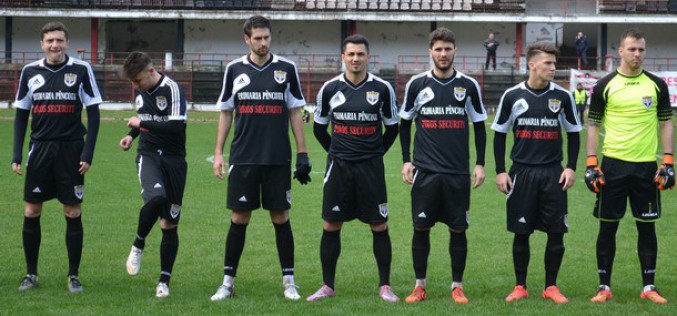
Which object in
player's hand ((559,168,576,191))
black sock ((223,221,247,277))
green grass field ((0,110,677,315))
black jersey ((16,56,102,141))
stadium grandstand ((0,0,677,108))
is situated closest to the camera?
green grass field ((0,110,677,315))

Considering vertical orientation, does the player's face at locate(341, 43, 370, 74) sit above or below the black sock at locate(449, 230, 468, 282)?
above

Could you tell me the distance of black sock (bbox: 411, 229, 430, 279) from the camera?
841 cm

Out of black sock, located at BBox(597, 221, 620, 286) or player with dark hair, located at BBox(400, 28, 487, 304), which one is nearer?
player with dark hair, located at BBox(400, 28, 487, 304)

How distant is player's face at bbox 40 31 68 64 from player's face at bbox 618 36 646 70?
16.2 feet

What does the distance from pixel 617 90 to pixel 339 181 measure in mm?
2539

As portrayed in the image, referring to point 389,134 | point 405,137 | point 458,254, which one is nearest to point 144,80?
point 389,134

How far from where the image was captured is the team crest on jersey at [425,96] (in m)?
8.37

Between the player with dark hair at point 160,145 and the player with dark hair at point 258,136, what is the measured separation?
44cm

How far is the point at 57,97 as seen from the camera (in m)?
8.76

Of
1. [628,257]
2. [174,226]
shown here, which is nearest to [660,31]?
[628,257]

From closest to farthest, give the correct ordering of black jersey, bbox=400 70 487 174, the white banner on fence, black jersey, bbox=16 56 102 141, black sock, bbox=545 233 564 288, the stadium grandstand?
1. black jersey, bbox=400 70 487 174
2. black sock, bbox=545 233 564 288
3. black jersey, bbox=16 56 102 141
4. the white banner on fence
5. the stadium grandstand

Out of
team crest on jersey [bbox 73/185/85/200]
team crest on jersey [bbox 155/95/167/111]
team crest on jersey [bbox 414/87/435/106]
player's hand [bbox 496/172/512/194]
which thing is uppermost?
team crest on jersey [bbox 414/87/435/106]

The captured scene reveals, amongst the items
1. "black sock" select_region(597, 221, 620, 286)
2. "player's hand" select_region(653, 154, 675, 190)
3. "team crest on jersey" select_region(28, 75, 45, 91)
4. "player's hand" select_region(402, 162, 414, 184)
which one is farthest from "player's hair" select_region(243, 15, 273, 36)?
"player's hand" select_region(653, 154, 675, 190)

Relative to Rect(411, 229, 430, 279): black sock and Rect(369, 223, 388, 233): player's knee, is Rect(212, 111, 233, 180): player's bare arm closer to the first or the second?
Rect(369, 223, 388, 233): player's knee
